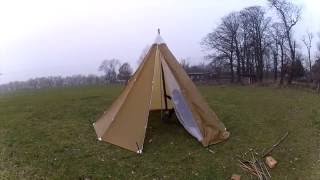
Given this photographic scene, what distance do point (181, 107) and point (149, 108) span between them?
955 millimetres

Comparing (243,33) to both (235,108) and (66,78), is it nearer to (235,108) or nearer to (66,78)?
(235,108)

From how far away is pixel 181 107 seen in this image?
11445 millimetres

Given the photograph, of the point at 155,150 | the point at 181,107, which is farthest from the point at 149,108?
the point at 155,150

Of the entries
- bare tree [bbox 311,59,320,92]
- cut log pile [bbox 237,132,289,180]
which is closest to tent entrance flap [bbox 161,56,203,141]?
cut log pile [bbox 237,132,289,180]

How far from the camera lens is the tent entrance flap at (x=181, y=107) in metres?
11.2

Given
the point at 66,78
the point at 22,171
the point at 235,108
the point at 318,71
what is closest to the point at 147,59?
the point at 22,171

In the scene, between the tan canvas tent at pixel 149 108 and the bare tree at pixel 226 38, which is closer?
the tan canvas tent at pixel 149 108

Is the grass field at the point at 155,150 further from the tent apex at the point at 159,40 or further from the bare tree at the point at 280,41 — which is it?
the bare tree at the point at 280,41

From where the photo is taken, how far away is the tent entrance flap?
11.2 m

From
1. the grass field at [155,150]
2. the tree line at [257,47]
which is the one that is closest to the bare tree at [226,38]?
the tree line at [257,47]

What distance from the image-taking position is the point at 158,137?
37.6 ft

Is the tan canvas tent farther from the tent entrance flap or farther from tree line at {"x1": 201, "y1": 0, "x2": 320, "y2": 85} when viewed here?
tree line at {"x1": 201, "y1": 0, "x2": 320, "y2": 85}

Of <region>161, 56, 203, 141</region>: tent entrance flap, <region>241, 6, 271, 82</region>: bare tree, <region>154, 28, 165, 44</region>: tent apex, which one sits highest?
<region>241, 6, 271, 82</region>: bare tree

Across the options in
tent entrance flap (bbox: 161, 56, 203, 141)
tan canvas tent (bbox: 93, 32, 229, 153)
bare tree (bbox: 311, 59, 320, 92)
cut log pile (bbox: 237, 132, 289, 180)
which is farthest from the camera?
bare tree (bbox: 311, 59, 320, 92)
